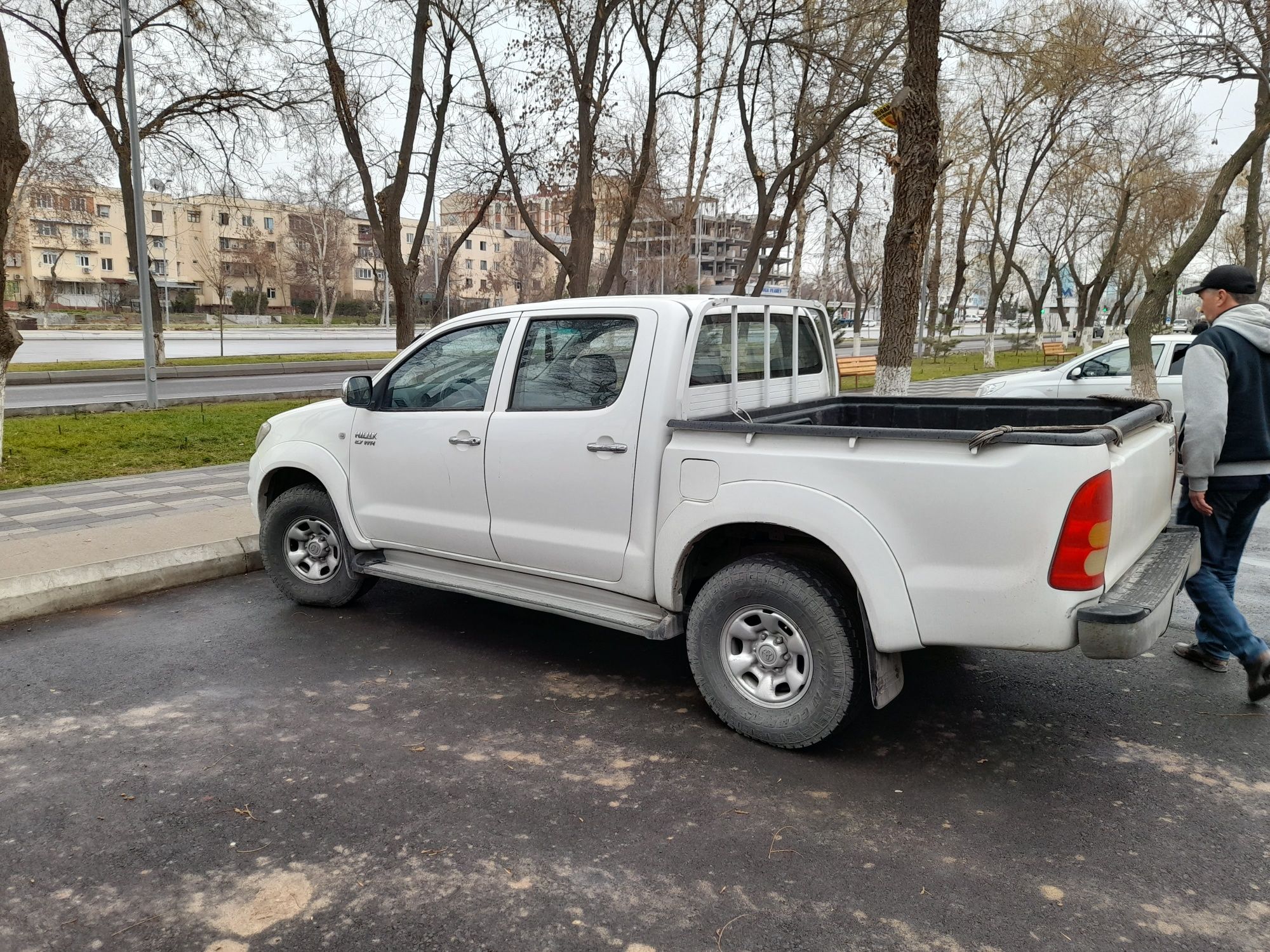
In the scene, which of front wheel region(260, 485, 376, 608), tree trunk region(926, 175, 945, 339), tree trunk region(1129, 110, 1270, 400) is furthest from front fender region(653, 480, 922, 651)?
tree trunk region(926, 175, 945, 339)

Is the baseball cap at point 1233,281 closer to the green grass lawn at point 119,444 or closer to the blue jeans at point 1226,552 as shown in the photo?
the blue jeans at point 1226,552

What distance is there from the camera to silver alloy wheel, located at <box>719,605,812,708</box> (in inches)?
149

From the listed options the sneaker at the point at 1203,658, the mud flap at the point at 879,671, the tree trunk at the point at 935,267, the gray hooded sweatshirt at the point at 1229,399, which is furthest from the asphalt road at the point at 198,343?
the gray hooded sweatshirt at the point at 1229,399

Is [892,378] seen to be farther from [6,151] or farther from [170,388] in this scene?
[170,388]

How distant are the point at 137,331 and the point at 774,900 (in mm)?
45089

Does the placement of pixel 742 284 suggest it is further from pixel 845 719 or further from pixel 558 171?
pixel 845 719

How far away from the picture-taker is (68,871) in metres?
2.96

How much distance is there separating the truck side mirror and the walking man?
411cm

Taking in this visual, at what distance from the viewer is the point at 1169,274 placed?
14953 mm

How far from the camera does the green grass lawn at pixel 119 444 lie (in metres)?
9.79

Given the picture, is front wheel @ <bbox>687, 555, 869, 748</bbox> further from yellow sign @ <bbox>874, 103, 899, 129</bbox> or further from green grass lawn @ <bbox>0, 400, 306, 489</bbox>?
green grass lawn @ <bbox>0, 400, 306, 489</bbox>

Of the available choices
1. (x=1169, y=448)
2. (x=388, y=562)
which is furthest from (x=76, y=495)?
(x=1169, y=448)

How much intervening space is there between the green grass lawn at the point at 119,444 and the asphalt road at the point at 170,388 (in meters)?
2.46

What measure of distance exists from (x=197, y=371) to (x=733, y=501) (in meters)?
27.0
